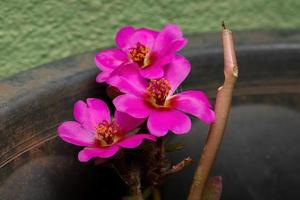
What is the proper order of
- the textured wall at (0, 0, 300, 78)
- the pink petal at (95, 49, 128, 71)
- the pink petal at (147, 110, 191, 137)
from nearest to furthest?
the pink petal at (147, 110, 191, 137), the pink petal at (95, 49, 128, 71), the textured wall at (0, 0, 300, 78)

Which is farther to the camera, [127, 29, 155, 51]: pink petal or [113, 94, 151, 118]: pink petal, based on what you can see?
[127, 29, 155, 51]: pink petal

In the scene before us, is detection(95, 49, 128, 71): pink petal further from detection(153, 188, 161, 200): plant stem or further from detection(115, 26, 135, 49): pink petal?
detection(153, 188, 161, 200): plant stem

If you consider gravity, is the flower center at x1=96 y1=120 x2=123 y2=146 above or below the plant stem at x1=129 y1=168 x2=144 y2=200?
above

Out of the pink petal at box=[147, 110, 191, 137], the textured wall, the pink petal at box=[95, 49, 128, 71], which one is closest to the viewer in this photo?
the pink petal at box=[147, 110, 191, 137]

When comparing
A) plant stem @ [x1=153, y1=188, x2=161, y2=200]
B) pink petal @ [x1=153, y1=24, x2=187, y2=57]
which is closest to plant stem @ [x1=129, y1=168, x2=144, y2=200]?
plant stem @ [x1=153, y1=188, x2=161, y2=200]

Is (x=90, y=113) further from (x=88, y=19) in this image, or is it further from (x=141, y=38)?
(x=88, y=19)

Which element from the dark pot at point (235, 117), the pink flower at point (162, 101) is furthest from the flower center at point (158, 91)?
the dark pot at point (235, 117)

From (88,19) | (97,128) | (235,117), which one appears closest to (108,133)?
(97,128)

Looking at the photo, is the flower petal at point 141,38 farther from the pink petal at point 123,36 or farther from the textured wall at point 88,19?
the textured wall at point 88,19
